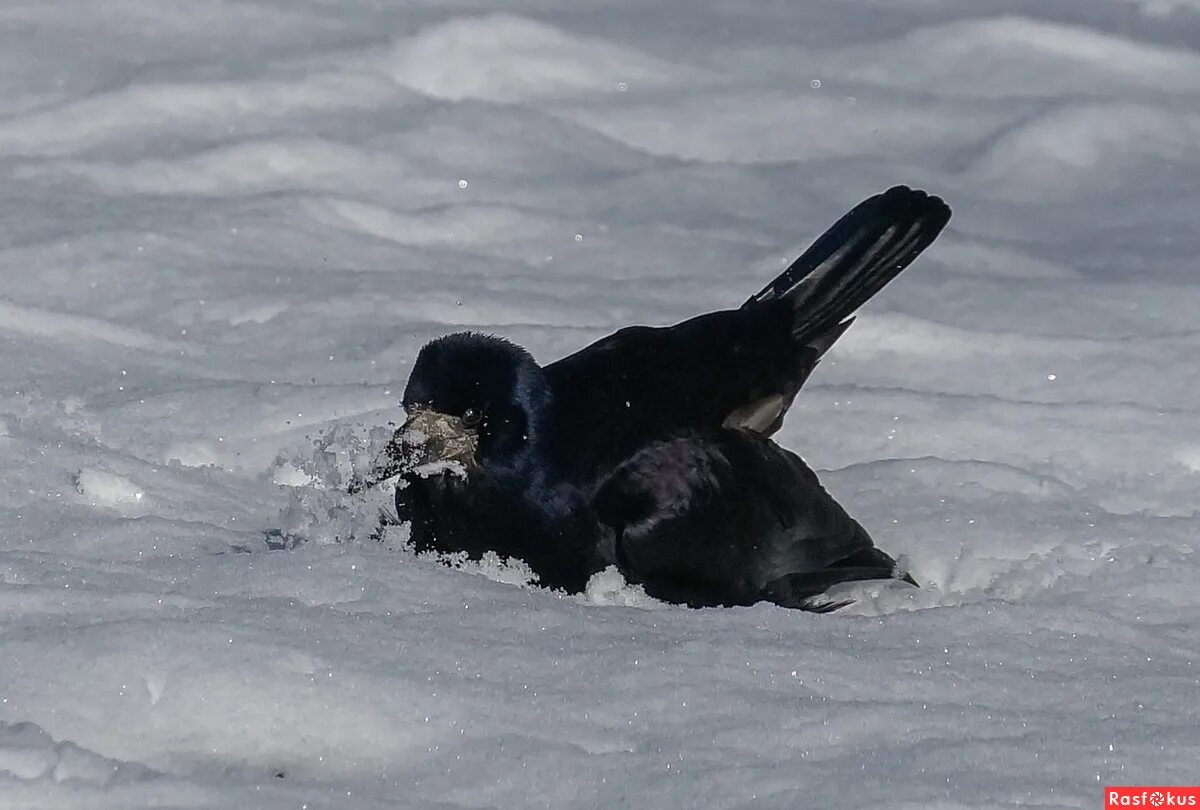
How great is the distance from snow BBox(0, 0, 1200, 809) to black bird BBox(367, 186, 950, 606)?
0.10 meters

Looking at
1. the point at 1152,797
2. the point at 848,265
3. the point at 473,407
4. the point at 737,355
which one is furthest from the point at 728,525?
the point at 1152,797

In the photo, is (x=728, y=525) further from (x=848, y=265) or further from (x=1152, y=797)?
(x=1152, y=797)

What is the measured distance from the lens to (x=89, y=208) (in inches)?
224

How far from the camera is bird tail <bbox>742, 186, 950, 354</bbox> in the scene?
13.7 ft

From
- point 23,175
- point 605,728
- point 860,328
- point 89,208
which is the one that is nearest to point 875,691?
point 605,728

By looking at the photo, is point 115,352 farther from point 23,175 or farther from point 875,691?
point 875,691

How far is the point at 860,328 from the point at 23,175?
9.89 ft

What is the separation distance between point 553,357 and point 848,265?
38.6 inches

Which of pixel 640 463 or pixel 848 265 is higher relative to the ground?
pixel 848 265

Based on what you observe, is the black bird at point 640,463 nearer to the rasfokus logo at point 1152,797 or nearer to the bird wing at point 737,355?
the bird wing at point 737,355

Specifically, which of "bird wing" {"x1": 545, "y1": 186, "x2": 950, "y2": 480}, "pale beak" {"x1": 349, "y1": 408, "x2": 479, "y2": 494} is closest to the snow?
"pale beak" {"x1": 349, "y1": 408, "x2": 479, "y2": 494}

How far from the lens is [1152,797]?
7.73ft

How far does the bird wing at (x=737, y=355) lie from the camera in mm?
3607

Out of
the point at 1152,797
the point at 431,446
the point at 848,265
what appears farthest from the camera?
the point at 848,265
